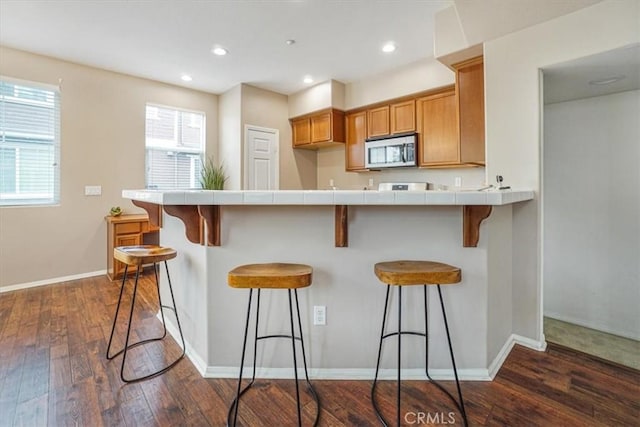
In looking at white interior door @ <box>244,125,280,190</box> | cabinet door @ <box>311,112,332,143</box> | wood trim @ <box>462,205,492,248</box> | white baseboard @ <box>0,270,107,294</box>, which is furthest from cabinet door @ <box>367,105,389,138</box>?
white baseboard @ <box>0,270,107,294</box>

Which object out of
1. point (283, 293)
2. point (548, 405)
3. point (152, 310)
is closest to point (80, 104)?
point (152, 310)

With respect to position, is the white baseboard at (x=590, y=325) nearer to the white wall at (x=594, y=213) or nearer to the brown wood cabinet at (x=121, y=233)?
the white wall at (x=594, y=213)

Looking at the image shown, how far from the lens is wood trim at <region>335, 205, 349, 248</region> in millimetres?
1714

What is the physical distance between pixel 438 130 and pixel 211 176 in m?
3.34

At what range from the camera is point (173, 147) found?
4656mm

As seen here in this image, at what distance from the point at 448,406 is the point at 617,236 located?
238 cm

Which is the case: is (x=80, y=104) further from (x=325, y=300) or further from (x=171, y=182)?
(x=325, y=300)

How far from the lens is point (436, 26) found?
2.79 m

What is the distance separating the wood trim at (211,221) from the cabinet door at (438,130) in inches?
117

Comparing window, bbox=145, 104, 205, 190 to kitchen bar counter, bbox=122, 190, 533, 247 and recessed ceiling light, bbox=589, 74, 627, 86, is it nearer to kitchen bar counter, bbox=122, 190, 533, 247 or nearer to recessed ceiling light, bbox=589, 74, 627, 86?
kitchen bar counter, bbox=122, 190, 533, 247

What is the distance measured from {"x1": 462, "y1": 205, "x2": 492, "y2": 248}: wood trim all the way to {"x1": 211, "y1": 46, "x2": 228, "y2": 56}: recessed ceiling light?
320 cm

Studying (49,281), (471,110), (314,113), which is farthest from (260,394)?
(314,113)

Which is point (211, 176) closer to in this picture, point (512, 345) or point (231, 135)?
point (231, 135)

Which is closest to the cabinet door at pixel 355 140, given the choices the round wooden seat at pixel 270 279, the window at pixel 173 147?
the window at pixel 173 147
